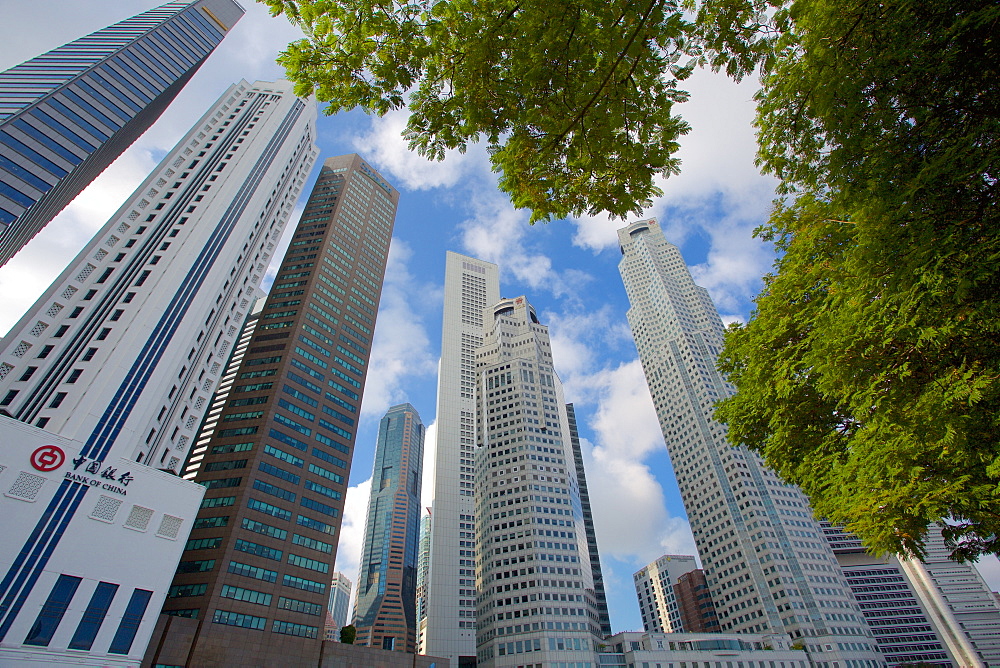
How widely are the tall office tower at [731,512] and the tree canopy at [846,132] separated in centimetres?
6057

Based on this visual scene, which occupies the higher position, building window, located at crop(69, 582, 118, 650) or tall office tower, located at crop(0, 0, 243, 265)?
tall office tower, located at crop(0, 0, 243, 265)

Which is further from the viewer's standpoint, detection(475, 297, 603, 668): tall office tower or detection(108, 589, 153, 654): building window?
detection(475, 297, 603, 668): tall office tower

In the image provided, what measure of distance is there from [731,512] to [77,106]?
134 metres

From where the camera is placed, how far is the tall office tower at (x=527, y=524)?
69.6m

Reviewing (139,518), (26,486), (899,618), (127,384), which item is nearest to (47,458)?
(26,486)

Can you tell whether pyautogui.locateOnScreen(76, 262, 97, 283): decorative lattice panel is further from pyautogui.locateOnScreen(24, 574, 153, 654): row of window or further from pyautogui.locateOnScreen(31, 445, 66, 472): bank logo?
pyautogui.locateOnScreen(24, 574, 153, 654): row of window

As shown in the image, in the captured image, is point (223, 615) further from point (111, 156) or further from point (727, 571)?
point (727, 571)

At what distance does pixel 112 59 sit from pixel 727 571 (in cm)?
14744

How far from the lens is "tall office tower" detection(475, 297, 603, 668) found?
6962 centimetres

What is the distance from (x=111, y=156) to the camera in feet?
266

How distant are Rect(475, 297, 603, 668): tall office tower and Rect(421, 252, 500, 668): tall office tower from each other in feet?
16.5

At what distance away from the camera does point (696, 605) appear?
111 meters

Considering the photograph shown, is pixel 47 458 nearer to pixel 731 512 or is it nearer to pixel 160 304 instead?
pixel 160 304

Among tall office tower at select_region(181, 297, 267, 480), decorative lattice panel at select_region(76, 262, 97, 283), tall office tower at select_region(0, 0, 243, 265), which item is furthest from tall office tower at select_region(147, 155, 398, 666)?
tall office tower at select_region(0, 0, 243, 265)
